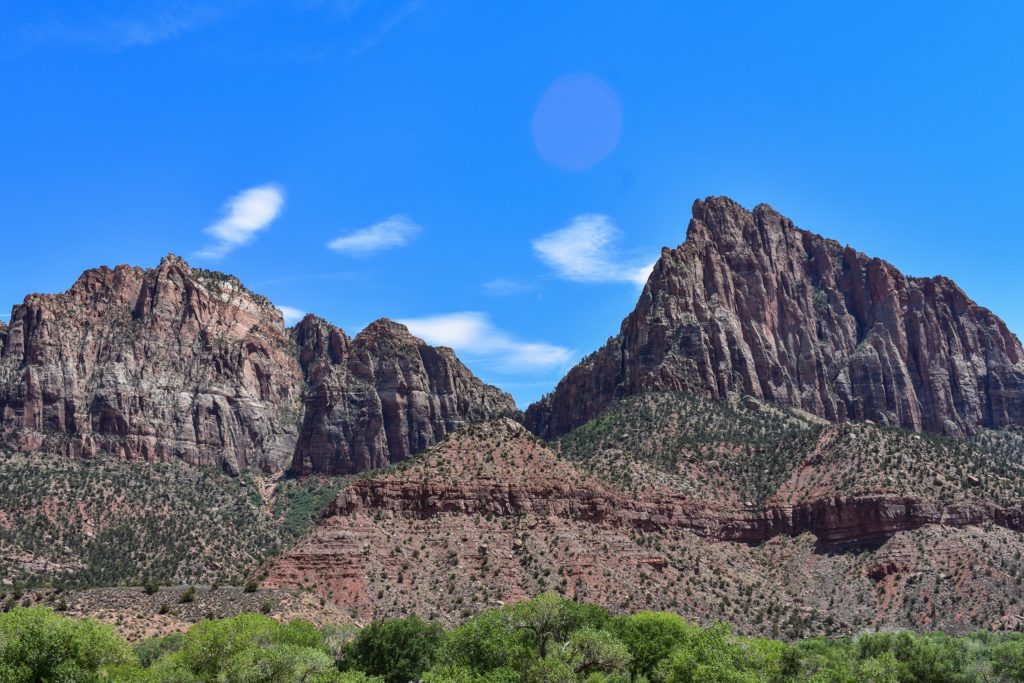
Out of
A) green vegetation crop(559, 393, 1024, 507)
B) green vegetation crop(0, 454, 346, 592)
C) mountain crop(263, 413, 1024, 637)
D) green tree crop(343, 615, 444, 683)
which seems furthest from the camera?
green vegetation crop(559, 393, 1024, 507)

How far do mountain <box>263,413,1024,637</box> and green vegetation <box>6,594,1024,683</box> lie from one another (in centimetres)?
2087

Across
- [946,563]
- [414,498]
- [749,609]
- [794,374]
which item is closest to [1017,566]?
[946,563]

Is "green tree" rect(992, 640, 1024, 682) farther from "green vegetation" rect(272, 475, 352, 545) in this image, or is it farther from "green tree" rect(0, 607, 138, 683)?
"green vegetation" rect(272, 475, 352, 545)

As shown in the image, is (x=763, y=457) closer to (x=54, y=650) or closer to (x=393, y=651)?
(x=393, y=651)

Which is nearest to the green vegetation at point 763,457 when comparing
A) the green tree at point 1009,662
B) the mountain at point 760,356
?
the mountain at point 760,356

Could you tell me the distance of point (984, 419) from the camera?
19488cm

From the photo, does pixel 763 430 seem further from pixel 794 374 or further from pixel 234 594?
pixel 234 594

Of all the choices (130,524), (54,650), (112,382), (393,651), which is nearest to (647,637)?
(393,651)

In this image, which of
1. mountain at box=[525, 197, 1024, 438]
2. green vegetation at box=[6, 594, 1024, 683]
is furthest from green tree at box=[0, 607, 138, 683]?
mountain at box=[525, 197, 1024, 438]

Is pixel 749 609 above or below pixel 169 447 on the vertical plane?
below

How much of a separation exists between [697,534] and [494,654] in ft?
215

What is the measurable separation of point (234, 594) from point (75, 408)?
102m

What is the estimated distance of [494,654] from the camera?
193ft

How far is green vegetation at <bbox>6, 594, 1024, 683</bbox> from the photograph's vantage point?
5072 centimetres
